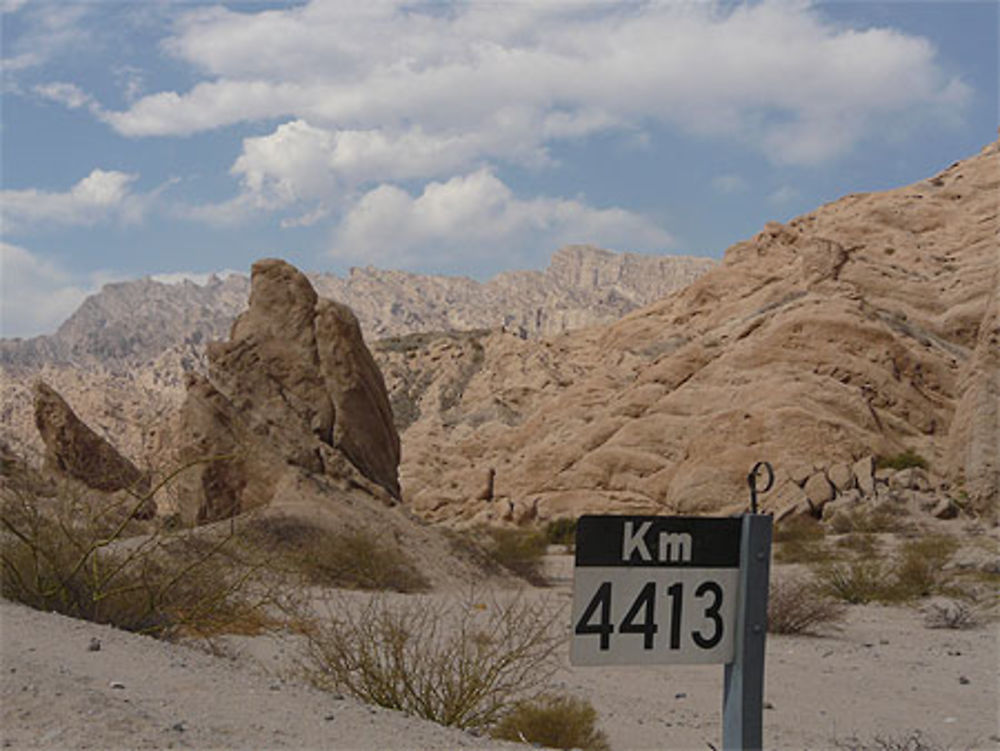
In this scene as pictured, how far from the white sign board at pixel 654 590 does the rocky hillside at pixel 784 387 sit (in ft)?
83.9

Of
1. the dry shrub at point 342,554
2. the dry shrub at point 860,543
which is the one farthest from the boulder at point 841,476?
the dry shrub at point 342,554

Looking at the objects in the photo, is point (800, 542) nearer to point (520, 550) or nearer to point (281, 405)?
point (520, 550)

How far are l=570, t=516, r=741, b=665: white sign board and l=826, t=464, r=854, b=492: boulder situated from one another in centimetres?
2630

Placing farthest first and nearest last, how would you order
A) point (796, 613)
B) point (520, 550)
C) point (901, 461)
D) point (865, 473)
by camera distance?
point (901, 461), point (865, 473), point (520, 550), point (796, 613)

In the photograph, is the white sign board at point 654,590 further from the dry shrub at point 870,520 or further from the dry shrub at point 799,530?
the dry shrub at point 870,520

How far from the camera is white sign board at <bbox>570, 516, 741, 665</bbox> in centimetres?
300

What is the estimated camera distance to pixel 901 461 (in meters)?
29.7

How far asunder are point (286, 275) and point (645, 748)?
1444 cm

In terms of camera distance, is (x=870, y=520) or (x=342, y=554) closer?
(x=342, y=554)

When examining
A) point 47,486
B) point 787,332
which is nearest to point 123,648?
point 47,486

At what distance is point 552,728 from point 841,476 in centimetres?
2290

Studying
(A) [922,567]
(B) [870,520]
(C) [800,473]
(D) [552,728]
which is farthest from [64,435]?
(C) [800,473]

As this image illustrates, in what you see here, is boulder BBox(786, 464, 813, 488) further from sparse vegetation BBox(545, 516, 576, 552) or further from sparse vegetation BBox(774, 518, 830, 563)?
sparse vegetation BBox(545, 516, 576, 552)

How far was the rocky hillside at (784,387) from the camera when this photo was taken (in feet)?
96.9
